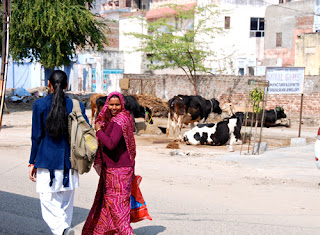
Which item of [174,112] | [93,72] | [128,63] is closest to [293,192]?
[174,112]

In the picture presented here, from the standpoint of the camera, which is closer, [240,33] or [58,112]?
[58,112]

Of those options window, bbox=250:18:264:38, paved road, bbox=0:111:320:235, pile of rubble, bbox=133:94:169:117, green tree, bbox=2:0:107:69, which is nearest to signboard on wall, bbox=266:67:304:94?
paved road, bbox=0:111:320:235

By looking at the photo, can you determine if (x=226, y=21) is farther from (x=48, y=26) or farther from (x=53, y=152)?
(x=53, y=152)

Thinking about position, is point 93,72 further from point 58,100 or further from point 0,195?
point 58,100

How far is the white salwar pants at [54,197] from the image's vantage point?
473 cm

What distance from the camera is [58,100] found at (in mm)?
4715

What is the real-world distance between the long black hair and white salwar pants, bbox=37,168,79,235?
0.42 m

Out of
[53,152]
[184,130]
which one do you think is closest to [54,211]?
[53,152]

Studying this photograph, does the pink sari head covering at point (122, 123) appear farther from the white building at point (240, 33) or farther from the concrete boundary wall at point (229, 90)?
the white building at point (240, 33)

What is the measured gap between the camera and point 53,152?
472 centimetres

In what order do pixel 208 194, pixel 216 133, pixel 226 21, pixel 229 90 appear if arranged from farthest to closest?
pixel 226 21 < pixel 229 90 < pixel 216 133 < pixel 208 194

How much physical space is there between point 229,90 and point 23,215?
1978 cm

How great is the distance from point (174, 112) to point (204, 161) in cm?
555

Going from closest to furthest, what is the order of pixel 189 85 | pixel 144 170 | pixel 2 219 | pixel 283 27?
pixel 2 219 → pixel 144 170 → pixel 189 85 → pixel 283 27
